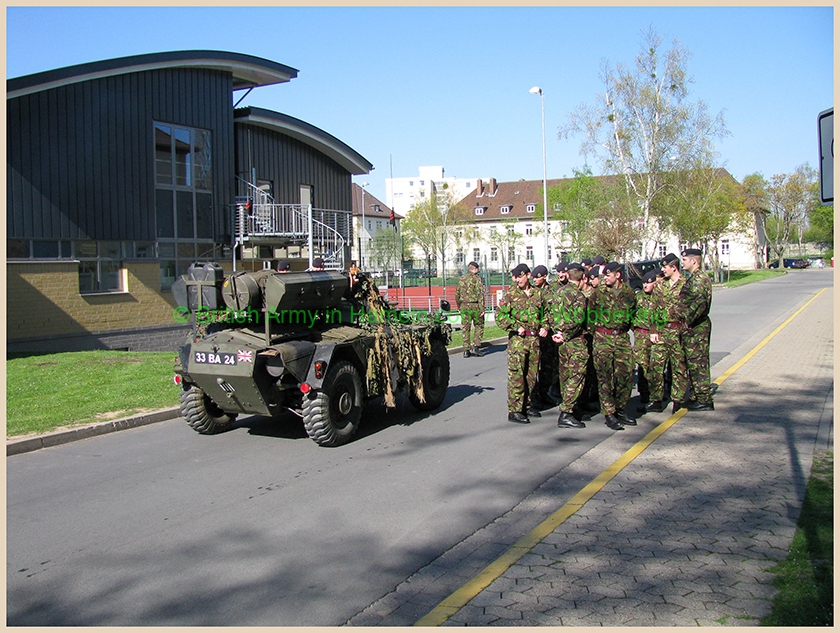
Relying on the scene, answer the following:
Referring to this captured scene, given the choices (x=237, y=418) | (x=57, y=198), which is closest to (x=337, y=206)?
(x=57, y=198)

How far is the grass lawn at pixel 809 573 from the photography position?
3980 mm

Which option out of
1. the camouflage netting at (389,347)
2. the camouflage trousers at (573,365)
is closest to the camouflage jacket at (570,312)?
the camouflage trousers at (573,365)

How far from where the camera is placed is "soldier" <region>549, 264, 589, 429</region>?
342 inches

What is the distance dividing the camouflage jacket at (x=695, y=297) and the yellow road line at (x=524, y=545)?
1.62 meters

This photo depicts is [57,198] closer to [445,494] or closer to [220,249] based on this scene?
[220,249]

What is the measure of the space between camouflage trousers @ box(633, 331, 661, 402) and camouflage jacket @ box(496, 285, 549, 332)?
5.04ft

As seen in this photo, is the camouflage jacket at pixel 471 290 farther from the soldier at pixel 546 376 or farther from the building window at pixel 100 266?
the building window at pixel 100 266

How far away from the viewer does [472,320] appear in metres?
Result: 16.6

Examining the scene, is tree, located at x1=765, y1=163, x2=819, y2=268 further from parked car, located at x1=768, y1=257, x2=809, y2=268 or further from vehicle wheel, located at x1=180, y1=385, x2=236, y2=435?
vehicle wheel, located at x1=180, y1=385, x2=236, y2=435

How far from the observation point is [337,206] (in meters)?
29.3

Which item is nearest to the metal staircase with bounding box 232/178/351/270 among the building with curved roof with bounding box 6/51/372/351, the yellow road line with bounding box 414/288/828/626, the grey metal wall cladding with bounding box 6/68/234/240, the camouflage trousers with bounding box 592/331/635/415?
the building with curved roof with bounding box 6/51/372/351

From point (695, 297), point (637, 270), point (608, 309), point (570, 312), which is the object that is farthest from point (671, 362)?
point (637, 270)

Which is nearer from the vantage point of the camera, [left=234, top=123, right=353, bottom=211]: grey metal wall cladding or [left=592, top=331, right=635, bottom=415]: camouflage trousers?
[left=592, top=331, right=635, bottom=415]: camouflage trousers

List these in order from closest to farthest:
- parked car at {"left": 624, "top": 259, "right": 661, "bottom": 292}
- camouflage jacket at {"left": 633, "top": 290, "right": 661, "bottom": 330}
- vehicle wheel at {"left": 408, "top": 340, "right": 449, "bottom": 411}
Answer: camouflage jacket at {"left": 633, "top": 290, "right": 661, "bottom": 330} < vehicle wheel at {"left": 408, "top": 340, "right": 449, "bottom": 411} < parked car at {"left": 624, "top": 259, "right": 661, "bottom": 292}
